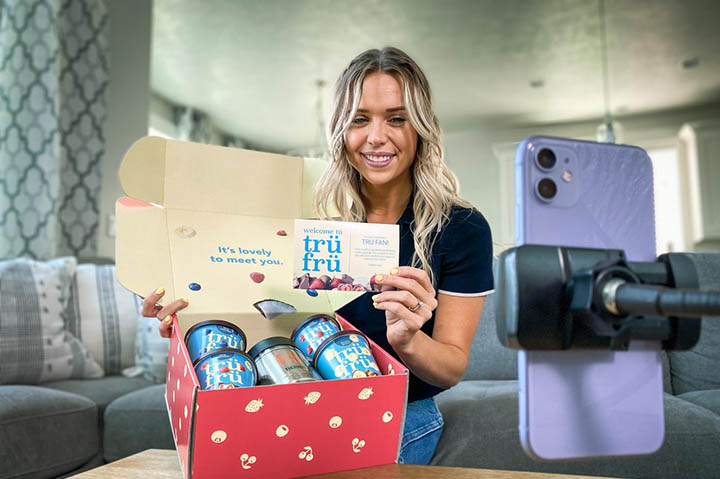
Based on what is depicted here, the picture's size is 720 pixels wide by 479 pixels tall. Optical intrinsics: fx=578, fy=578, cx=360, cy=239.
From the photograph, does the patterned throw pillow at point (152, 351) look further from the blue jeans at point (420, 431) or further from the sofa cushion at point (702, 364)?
the sofa cushion at point (702, 364)

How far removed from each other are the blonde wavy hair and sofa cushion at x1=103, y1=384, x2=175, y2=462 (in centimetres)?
107

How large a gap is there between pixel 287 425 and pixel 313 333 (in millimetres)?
151

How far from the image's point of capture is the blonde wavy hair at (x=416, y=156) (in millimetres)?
1036

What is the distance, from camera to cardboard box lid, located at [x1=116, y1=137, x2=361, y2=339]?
83 centimetres

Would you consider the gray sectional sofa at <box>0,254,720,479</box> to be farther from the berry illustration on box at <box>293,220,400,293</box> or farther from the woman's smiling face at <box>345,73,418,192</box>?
the berry illustration on box at <box>293,220,400,293</box>

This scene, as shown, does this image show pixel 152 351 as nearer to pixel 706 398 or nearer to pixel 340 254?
pixel 340 254

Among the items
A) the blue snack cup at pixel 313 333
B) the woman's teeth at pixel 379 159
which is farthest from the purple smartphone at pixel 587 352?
the woman's teeth at pixel 379 159

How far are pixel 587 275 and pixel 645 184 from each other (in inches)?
4.6

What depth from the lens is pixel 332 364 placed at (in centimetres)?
71

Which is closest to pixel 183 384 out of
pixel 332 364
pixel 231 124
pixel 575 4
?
pixel 332 364

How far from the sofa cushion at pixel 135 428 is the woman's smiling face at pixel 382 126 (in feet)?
3.78

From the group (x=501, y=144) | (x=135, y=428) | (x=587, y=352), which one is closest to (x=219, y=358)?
(x=587, y=352)

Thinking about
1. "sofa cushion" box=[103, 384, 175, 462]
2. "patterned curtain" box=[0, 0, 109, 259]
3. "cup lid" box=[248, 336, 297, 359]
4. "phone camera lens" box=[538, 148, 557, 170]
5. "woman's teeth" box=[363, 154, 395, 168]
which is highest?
"patterned curtain" box=[0, 0, 109, 259]

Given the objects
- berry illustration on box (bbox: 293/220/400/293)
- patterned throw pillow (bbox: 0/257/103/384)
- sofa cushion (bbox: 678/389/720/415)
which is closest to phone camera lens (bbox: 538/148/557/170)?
berry illustration on box (bbox: 293/220/400/293)
